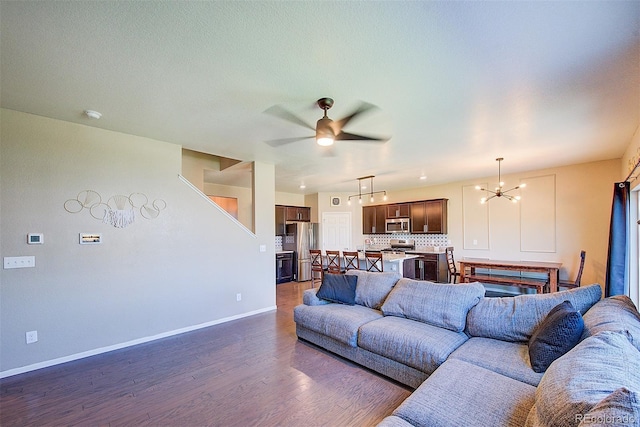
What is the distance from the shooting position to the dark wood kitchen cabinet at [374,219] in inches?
322

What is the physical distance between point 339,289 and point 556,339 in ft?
7.22

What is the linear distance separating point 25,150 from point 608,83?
541 cm

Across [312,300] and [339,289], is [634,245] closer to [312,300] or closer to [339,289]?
[339,289]

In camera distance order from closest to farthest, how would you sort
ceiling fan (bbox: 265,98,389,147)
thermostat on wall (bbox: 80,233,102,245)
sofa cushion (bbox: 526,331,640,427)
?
1. sofa cushion (bbox: 526,331,640,427)
2. ceiling fan (bbox: 265,98,389,147)
3. thermostat on wall (bbox: 80,233,102,245)

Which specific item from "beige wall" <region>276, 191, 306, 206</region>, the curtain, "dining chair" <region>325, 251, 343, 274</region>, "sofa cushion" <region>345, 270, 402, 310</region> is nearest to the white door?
"beige wall" <region>276, 191, 306, 206</region>

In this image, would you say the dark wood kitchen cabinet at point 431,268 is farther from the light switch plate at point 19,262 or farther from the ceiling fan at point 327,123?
the light switch plate at point 19,262

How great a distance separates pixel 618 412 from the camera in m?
0.82

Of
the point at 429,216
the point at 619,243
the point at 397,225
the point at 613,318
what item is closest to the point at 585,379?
the point at 613,318

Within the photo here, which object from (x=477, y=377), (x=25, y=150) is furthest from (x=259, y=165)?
(x=477, y=377)

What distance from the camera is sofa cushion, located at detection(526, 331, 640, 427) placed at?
104 cm

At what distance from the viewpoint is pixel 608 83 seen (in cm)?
227

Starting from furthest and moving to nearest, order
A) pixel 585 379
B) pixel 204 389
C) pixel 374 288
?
1. pixel 374 288
2. pixel 204 389
3. pixel 585 379

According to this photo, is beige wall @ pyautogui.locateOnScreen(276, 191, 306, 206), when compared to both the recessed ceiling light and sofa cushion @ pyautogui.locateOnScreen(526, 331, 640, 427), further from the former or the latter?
sofa cushion @ pyautogui.locateOnScreen(526, 331, 640, 427)

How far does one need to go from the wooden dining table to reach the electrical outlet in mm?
6244
